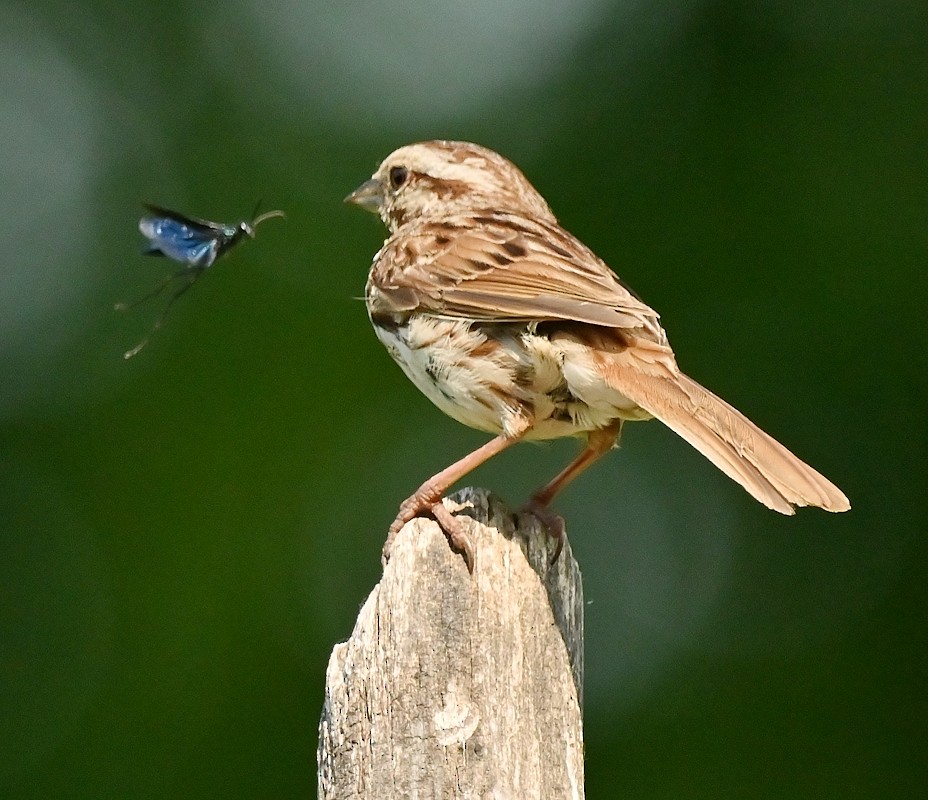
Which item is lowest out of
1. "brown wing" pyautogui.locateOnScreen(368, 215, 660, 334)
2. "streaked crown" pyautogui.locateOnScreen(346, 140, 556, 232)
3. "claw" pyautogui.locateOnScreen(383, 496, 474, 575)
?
"claw" pyautogui.locateOnScreen(383, 496, 474, 575)

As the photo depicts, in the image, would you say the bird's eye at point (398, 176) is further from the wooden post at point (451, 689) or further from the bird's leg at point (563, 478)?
the wooden post at point (451, 689)

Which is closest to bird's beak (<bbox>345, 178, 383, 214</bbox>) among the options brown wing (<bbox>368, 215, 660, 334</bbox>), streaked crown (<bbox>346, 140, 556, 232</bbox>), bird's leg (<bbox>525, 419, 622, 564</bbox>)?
streaked crown (<bbox>346, 140, 556, 232</bbox>)

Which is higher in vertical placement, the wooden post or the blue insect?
the blue insect

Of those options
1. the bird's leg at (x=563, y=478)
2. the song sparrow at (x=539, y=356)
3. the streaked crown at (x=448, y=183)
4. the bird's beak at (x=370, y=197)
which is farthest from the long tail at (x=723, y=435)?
the bird's beak at (x=370, y=197)

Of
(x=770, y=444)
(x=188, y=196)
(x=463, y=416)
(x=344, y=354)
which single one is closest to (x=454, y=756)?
(x=770, y=444)

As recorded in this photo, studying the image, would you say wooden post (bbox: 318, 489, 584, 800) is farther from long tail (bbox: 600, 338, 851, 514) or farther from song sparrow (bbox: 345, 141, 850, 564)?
long tail (bbox: 600, 338, 851, 514)

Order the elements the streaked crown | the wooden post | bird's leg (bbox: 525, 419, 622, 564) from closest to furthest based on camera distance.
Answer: the wooden post
bird's leg (bbox: 525, 419, 622, 564)
the streaked crown

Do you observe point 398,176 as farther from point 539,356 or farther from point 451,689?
point 451,689

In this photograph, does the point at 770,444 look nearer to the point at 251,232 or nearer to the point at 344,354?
the point at 251,232
